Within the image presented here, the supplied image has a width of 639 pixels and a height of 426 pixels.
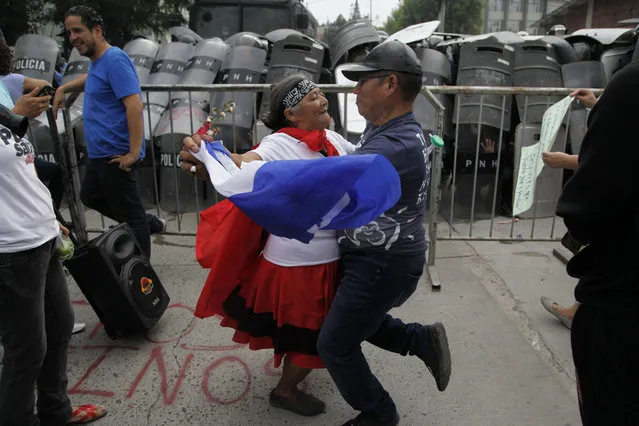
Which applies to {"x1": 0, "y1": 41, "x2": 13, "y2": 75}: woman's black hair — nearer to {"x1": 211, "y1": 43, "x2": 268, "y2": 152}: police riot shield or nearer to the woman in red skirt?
the woman in red skirt

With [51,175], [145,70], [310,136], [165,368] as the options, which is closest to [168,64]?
[145,70]

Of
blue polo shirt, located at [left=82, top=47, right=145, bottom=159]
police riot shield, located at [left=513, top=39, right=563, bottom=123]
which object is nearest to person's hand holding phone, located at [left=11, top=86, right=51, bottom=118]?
blue polo shirt, located at [left=82, top=47, right=145, bottom=159]

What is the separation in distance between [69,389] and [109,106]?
5.71 ft

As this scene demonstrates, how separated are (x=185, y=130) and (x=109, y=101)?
2232mm

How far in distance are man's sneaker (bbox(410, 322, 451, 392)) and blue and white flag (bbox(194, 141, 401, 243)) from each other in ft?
3.01

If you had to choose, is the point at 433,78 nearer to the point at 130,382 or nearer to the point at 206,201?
the point at 206,201

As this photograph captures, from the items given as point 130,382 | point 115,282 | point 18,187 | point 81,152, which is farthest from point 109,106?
point 81,152

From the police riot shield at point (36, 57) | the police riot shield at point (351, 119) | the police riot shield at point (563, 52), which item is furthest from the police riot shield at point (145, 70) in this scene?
the police riot shield at point (563, 52)

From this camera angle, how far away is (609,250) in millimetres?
1285

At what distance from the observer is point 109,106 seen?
3.26m

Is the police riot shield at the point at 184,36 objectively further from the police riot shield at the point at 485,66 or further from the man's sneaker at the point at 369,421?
the man's sneaker at the point at 369,421

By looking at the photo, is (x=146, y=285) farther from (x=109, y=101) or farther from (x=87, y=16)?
(x=87, y=16)

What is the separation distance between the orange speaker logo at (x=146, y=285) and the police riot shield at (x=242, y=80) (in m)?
2.73

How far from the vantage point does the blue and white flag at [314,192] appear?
64.3 inches
